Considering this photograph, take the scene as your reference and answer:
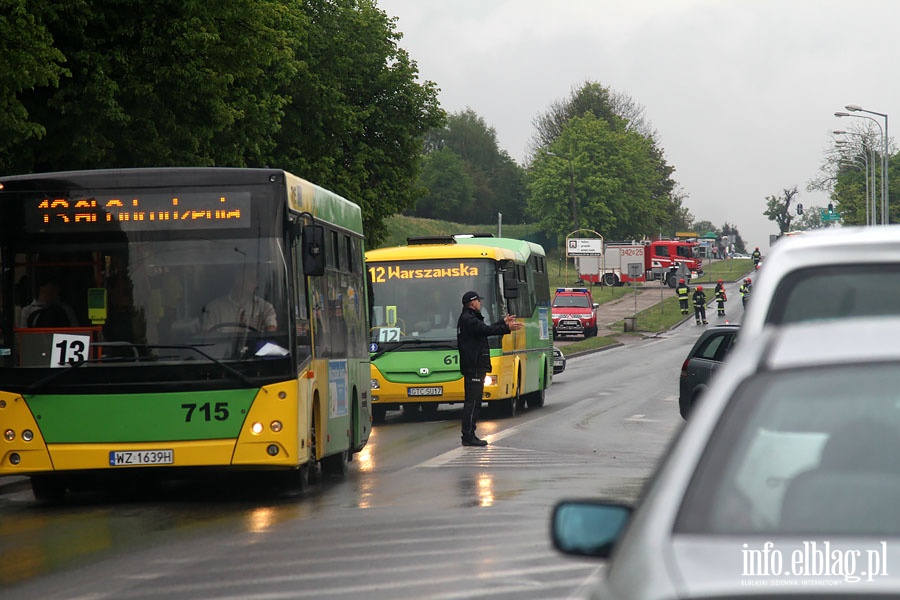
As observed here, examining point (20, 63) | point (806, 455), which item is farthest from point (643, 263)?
point (806, 455)

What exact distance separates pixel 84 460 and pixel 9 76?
9.45m

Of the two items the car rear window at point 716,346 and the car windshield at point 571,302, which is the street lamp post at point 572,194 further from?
the car rear window at point 716,346

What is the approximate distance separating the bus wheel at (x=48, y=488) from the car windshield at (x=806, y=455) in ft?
39.1

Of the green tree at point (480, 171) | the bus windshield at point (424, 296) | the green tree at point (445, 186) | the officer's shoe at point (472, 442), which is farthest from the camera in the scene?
the green tree at point (480, 171)

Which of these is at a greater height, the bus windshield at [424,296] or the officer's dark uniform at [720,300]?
the bus windshield at [424,296]

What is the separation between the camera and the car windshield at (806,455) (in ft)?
10.5

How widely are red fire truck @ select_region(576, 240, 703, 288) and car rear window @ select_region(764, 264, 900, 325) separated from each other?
290ft

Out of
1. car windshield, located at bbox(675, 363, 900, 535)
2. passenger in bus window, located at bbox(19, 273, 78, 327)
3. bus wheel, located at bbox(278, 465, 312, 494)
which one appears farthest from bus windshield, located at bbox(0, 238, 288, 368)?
car windshield, located at bbox(675, 363, 900, 535)

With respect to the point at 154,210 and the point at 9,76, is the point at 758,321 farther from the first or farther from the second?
the point at 9,76

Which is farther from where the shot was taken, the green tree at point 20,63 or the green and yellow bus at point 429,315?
the green and yellow bus at point 429,315

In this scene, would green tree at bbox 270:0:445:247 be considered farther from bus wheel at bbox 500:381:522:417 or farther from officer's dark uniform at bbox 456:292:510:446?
officer's dark uniform at bbox 456:292:510:446

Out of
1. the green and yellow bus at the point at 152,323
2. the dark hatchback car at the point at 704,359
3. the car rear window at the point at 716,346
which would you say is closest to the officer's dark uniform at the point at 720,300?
the dark hatchback car at the point at 704,359

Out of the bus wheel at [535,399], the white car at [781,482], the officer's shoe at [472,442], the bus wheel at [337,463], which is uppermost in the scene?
the white car at [781,482]

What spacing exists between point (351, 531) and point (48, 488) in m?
4.30
